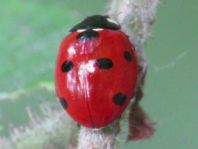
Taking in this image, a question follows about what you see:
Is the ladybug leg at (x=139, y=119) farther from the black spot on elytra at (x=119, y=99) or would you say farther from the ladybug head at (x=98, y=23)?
the ladybug head at (x=98, y=23)

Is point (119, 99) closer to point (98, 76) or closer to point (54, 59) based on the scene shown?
point (98, 76)

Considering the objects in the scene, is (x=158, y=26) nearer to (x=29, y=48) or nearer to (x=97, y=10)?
(x=97, y=10)

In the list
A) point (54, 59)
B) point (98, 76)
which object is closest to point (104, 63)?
point (98, 76)

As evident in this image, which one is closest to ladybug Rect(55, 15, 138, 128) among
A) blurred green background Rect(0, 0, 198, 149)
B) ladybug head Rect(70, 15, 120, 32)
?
ladybug head Rect(70, 15, 120, 32)

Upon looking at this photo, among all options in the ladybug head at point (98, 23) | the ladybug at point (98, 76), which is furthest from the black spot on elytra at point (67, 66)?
the ladybug head at point (98, 23)

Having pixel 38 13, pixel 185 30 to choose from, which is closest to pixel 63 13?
pixel 38 13

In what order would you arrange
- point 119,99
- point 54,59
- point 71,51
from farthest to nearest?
point 54,59 → point 71,51 → point 119,99

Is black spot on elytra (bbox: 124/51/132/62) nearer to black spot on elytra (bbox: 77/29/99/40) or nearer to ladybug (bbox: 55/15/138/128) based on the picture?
ladybug (bbox: 55/15/138/128)
